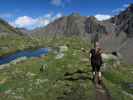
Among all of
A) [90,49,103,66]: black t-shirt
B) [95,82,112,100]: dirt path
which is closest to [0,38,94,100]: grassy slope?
[95,82,112,100]: dirt path

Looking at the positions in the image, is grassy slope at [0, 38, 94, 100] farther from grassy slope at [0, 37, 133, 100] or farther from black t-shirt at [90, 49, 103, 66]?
black t-shirt at [90, 49, 103, 66]

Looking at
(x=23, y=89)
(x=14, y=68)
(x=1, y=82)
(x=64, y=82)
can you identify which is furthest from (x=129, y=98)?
(x=14, y=68)

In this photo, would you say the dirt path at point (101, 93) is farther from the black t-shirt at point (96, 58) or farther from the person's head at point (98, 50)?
the person's head at point (98, 50)

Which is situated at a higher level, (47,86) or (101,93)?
(101,93)

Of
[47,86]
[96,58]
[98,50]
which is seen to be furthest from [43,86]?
[98,50]

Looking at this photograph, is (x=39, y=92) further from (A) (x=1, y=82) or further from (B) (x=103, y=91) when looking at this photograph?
(B) (x=103, y=91)

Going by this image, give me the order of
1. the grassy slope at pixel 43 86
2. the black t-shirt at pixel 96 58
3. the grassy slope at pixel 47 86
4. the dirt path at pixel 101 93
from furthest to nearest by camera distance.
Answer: the grassy slope at pixel 47 86 < the grassy slope at pixel 43 86 < the black t-shirt at pixel 96 58 < the dirt path at pixel 101 93

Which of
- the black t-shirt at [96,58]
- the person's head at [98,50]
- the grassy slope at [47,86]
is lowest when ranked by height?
the grassy slope at [47,86]

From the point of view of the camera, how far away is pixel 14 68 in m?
63.8

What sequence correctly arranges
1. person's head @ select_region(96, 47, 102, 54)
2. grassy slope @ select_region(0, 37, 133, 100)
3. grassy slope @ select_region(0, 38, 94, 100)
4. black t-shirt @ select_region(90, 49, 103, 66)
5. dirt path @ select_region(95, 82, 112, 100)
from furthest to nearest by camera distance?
grassy slope @ select_region(0, 37, 133, 100)
grassy slope @ select_region(0, 38, 94, 100)
black t-shirt @ select_region(90, 49, 103, 66)
person's head @ select_region(96, 47, 102, 54)
dirt path @ select_region(95, 82, 112, 100)

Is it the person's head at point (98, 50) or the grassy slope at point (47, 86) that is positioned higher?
the person's head at point (98, 50)

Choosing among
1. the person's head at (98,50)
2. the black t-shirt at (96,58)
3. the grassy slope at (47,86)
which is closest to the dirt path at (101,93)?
the grassy slope at (47,86)

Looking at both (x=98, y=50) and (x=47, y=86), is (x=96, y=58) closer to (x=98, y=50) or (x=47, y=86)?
(x=98, y=50)

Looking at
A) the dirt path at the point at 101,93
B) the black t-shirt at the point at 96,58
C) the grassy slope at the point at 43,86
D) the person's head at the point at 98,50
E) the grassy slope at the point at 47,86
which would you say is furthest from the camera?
the grassy slope at the point at 47,86
